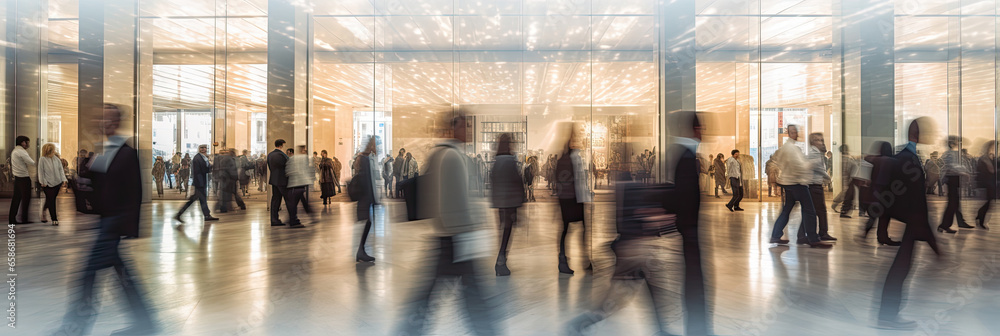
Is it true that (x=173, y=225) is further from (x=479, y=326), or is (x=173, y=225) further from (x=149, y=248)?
(x=479, y=326)

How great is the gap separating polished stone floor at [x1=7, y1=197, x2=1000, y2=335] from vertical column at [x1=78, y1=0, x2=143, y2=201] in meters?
2.85

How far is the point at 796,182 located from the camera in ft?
20.6

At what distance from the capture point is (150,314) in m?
3.56

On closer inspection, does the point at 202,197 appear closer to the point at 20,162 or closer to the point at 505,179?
the point at 20,162

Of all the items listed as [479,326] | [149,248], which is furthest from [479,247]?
[149,248]

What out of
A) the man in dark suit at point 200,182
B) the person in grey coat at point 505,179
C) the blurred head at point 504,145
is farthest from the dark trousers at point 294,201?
the blurred head at point 504,145

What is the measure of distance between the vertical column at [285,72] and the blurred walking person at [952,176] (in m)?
12.1

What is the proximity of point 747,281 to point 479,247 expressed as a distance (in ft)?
11.0

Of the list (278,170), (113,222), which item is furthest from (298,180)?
(113,222)

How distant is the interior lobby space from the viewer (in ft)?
17.3

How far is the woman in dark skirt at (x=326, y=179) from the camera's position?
8539 mm

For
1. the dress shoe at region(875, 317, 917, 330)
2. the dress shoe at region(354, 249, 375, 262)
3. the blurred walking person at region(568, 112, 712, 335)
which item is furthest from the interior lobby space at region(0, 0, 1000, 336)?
the blurred walking person at region(568, 112, 712, 335)

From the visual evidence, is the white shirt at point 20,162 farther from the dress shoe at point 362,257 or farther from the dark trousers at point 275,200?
the dress shoe at point 362,257

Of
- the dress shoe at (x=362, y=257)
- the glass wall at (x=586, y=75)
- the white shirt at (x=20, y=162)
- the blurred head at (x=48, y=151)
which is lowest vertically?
the dress shoe at (x=362, y=257)
